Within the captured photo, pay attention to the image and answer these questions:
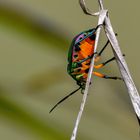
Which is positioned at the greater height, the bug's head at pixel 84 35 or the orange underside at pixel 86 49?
the bug's head at pixel 84 35

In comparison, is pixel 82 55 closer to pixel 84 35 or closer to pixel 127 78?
pixel 84 35

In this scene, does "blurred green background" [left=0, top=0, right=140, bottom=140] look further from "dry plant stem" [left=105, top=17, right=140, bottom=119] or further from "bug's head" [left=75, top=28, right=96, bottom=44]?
"dry plant stem" [left=105, top=17, right=140, bottom=119]

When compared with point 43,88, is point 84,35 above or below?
above

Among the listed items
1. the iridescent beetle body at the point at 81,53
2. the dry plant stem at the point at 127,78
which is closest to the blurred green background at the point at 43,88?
the iridescent beetle body at the point at 81,53

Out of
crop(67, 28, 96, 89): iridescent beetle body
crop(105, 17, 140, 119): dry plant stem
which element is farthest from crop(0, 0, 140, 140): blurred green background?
crop(105, 17, 140, 119): dry plant stem

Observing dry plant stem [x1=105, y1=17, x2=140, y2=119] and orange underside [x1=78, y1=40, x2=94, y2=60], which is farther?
orange underside [x1=78, y1=40, x2=94, y2=60]

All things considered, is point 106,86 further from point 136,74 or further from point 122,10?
point 122,10

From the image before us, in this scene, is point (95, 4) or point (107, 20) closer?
point (107, 20)

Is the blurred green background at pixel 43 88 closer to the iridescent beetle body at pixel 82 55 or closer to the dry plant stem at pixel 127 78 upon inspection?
the iridescent beetle body at pixel 82 55

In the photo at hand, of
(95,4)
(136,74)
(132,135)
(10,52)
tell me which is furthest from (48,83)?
(10,52)

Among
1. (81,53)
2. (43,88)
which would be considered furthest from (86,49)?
(43,88)

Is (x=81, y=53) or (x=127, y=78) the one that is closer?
(x=127, y=78)
